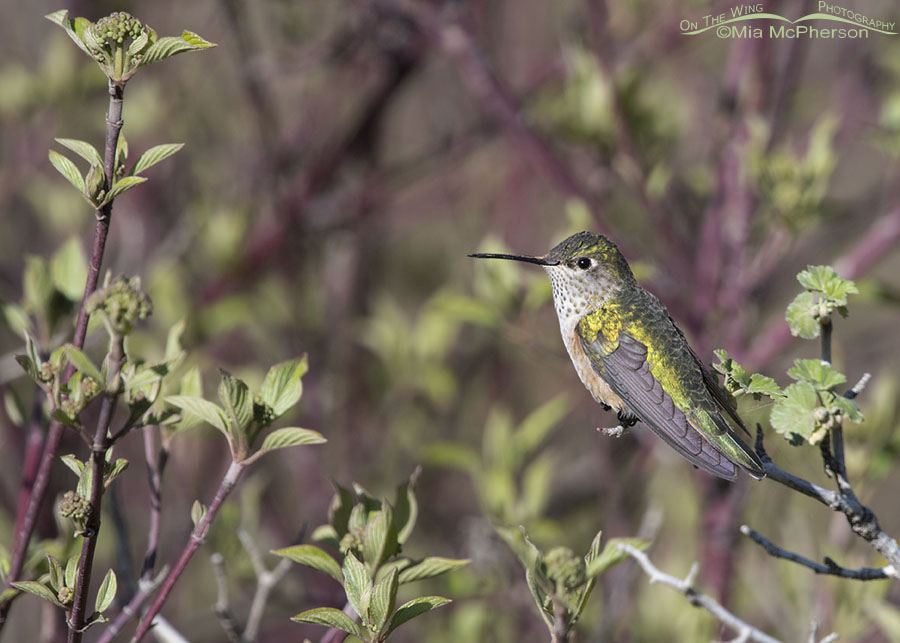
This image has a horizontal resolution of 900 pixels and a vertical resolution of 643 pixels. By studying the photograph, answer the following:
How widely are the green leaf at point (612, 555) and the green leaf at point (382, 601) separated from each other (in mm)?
404

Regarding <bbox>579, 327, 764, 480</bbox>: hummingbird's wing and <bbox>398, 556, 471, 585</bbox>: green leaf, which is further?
<bbox>579, 327, 764, 480</bbox>: hummingbird's wing

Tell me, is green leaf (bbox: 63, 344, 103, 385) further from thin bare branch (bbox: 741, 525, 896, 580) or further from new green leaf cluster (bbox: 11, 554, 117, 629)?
thin bare branch (bbox: 741, 525, 896, 580)

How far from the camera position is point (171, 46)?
1.29 metres

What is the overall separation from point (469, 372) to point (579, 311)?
8.39 ft

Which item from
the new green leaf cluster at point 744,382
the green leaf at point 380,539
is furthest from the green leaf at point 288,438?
the new green leaf cluster at point 744,382

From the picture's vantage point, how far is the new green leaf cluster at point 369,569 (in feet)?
4.56

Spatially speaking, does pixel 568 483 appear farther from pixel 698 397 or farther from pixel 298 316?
pixel 698 397

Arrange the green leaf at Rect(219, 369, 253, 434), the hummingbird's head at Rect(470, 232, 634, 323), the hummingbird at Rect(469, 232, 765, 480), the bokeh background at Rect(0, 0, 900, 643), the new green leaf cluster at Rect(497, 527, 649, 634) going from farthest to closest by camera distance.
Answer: the bokeh background at Rect(0, 0, 900, 643), the hummingbird's head at Rect(470, 232, 634, 323), the hummingbird at Rect(469, 232, 765, 480), the new green leaf cluster at Rect(497, 527, 649, 634), the green leaf at Rect(219, 369, 253, 434)

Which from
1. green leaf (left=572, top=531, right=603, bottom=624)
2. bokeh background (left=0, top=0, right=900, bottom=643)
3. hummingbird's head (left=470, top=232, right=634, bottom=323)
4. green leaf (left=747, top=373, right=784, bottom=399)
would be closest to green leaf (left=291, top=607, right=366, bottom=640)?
green leaf (left=572, top=531, right=603, bottom=624)

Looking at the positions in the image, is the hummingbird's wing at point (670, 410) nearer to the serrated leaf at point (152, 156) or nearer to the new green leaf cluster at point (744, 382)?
the new green leaf cluster at point (744, 382)

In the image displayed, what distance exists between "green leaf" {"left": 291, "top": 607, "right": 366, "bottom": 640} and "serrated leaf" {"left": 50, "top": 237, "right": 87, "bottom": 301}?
910mm

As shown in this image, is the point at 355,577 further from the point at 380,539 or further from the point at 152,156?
the point at 152,156

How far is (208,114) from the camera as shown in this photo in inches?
201

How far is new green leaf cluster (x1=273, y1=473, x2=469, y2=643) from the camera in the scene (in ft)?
4.56
